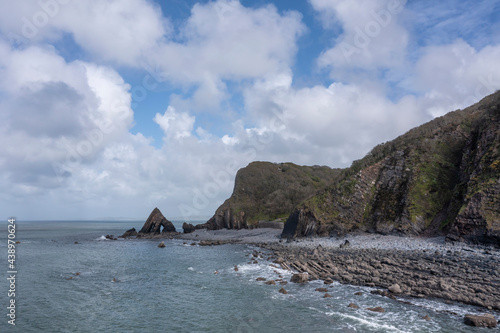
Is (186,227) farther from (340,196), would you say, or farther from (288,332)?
(288,332)

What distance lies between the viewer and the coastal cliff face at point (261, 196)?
4041 inches

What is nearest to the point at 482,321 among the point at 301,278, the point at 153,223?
the point at 301,278

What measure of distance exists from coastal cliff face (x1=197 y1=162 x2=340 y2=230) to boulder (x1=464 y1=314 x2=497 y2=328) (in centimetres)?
7876

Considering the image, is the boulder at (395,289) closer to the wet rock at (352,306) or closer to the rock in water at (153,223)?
the wet rock at (352,306)

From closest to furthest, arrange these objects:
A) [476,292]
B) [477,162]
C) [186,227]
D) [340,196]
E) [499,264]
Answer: [476,292] < [499,264] < [477,162] < [340,196] < [186,227]

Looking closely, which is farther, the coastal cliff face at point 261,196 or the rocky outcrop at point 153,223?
the rocky outcrop at point 153,223

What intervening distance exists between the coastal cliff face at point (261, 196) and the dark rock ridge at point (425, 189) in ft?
109

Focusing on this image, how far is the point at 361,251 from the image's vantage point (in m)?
41.6

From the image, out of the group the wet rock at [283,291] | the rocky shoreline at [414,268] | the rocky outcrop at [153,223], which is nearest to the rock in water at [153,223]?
→ the rocky outcrop at [153,223]

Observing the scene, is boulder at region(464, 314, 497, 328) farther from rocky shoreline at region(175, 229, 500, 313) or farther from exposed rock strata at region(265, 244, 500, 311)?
exposed rock strata at region(265, 244, 500, 311)

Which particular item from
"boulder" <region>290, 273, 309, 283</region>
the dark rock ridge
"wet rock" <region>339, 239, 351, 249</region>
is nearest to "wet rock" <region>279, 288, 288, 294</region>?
"boulder" <region>290, 273, 309, 283</region>

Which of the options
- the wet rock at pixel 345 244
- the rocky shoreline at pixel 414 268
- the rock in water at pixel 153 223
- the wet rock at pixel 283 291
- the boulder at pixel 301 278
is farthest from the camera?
the rock in water at pixel 153 223

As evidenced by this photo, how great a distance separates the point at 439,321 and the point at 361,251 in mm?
24181

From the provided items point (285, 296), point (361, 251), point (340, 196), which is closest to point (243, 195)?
point (340, 196)
